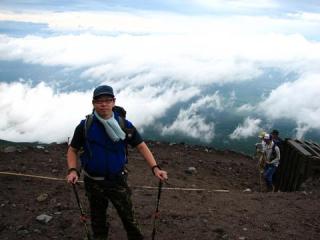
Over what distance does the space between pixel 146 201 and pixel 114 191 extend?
4.70 metres

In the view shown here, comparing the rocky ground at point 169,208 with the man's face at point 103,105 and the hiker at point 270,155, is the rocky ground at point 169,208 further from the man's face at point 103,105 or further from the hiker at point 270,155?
the man's face at point 103,105

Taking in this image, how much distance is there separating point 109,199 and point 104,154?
80cm

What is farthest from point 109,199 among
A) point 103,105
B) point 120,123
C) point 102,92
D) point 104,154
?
point 102,92

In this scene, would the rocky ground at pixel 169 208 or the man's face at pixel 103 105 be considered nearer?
the man's face at pixel 103 105

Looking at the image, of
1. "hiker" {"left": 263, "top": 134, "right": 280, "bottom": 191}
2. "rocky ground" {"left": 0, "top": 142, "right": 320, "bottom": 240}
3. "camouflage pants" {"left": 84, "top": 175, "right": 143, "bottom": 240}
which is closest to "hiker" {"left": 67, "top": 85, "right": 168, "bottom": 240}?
"camouflage pants" {"left": 84, "top": 175, "right": 143, "bottom": 240}

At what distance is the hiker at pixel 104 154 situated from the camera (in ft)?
18.5

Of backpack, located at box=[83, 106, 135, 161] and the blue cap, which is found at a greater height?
the blue cap

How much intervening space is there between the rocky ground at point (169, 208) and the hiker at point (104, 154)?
7.19 feet

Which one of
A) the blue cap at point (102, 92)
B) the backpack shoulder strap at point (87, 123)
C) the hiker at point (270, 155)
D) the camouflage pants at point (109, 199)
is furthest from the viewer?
the hiker at point (270, 155)

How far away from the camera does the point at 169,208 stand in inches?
390

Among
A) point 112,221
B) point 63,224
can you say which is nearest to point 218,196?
point 112,221

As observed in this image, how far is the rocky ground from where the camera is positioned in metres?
8.36

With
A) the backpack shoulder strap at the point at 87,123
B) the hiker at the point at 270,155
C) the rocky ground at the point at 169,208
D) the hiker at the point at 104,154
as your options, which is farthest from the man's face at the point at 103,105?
the hiker at the point at 270,155

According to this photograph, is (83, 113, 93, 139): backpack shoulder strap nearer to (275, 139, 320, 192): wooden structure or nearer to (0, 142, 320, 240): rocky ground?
(0, 142, 320, 240): rocky ground
